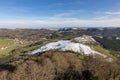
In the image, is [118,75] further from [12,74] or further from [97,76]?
[12,74]

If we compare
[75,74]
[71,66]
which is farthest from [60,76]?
[71,66]

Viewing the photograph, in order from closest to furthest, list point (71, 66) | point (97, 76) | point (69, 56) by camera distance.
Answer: point (97, 76) < point (71, 66) < point (69, 56)

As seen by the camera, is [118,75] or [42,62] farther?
[42,62]

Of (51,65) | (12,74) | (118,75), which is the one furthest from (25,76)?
(118,75)

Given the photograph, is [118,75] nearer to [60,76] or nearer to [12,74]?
[60,76]

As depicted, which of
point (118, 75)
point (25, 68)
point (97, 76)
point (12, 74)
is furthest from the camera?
point (25, 68)

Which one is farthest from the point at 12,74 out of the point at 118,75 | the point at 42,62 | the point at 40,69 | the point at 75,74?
the point at 118,75


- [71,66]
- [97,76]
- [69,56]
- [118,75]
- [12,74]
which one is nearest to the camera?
[97,76]

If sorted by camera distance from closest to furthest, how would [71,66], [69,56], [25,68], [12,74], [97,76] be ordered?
[97,76] < [12,74] < [25,68] < [71,66] < [69,56]

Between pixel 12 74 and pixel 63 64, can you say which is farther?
pixel 63 64
